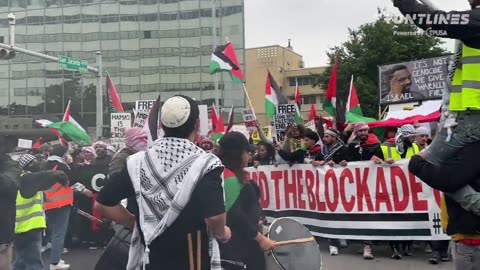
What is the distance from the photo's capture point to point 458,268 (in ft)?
9.89

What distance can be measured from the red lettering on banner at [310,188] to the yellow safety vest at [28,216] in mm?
4023

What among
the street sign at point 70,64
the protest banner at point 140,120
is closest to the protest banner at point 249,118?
the protest banner at point 140,120

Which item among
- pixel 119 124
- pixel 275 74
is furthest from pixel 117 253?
pixel 275 74

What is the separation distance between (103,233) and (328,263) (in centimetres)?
469

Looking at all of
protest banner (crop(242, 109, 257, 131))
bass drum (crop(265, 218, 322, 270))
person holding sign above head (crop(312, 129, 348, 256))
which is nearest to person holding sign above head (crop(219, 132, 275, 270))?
bass drum (crop(265, 218, 322, 270))

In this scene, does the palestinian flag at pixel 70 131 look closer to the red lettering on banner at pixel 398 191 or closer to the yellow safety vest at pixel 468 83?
the red lettering on banner at pixel 398 191

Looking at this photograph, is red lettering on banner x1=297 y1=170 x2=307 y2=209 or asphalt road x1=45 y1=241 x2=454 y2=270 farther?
red lettering on banner x1=297 y1=170 x2=307 y2=209

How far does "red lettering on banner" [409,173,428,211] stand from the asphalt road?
2.46 ft

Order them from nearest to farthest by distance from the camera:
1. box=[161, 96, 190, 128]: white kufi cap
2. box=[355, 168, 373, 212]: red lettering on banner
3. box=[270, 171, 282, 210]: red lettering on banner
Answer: box=[161, 96, 190, 128]: white kufi cap, box=[355, 168, 373, 212]: red lettering on banner, box=[270, 171, 282, 210]: red lettering on banner

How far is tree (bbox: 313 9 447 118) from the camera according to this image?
37.8 meters

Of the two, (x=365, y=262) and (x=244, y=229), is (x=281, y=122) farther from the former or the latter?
(x=244, y=229)

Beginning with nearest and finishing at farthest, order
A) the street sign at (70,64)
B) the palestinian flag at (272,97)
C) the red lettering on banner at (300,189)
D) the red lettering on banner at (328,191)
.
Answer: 1. the red lettering on banner at (328,191)
2. the red lettering on banner at (300,189)
3. the palestinian flag at (272,97)
4. the street sign at (70,64)

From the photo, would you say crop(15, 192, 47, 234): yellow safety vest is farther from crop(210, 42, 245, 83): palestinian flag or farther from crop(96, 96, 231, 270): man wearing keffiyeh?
crop(210, 42, 245, 83): palestinian flag

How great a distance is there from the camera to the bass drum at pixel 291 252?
4676mm
